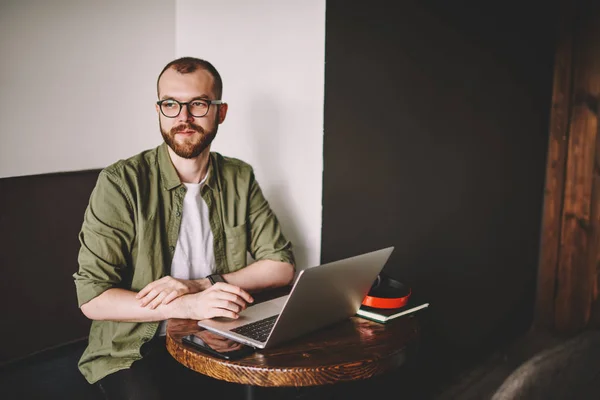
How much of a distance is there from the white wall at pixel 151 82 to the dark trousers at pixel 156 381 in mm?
728

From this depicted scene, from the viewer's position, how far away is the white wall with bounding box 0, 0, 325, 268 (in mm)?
2252

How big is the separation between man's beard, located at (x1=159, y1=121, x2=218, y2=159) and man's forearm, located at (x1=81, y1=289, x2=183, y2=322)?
1.63ft

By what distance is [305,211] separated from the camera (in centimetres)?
255

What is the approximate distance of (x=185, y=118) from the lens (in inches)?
81.1

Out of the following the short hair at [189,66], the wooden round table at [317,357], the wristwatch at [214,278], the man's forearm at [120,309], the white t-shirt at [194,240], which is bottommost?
the wooden round table at [317,357]

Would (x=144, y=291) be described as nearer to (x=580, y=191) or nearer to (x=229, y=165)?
(x=229, y=165)

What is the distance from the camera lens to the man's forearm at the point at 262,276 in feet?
6.88

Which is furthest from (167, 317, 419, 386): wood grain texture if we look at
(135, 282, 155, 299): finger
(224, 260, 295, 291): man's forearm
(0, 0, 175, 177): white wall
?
(0, 0, 175, 177): white wall

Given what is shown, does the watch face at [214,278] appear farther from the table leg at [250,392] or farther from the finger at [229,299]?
the table leg at [250,392]

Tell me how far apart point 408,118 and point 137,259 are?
4.51 ft

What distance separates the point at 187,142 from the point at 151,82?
74 cm

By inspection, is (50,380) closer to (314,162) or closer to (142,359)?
(142,359)

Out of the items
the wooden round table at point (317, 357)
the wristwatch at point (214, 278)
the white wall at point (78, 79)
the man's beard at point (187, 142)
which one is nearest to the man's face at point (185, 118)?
the man's beard at point (187, 142)

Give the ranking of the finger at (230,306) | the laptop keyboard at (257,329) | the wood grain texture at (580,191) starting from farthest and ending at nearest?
1. the wood grain texture at (580,191)
2. the finger at (230,306)
3. the laptop keyboard at (257,329)
